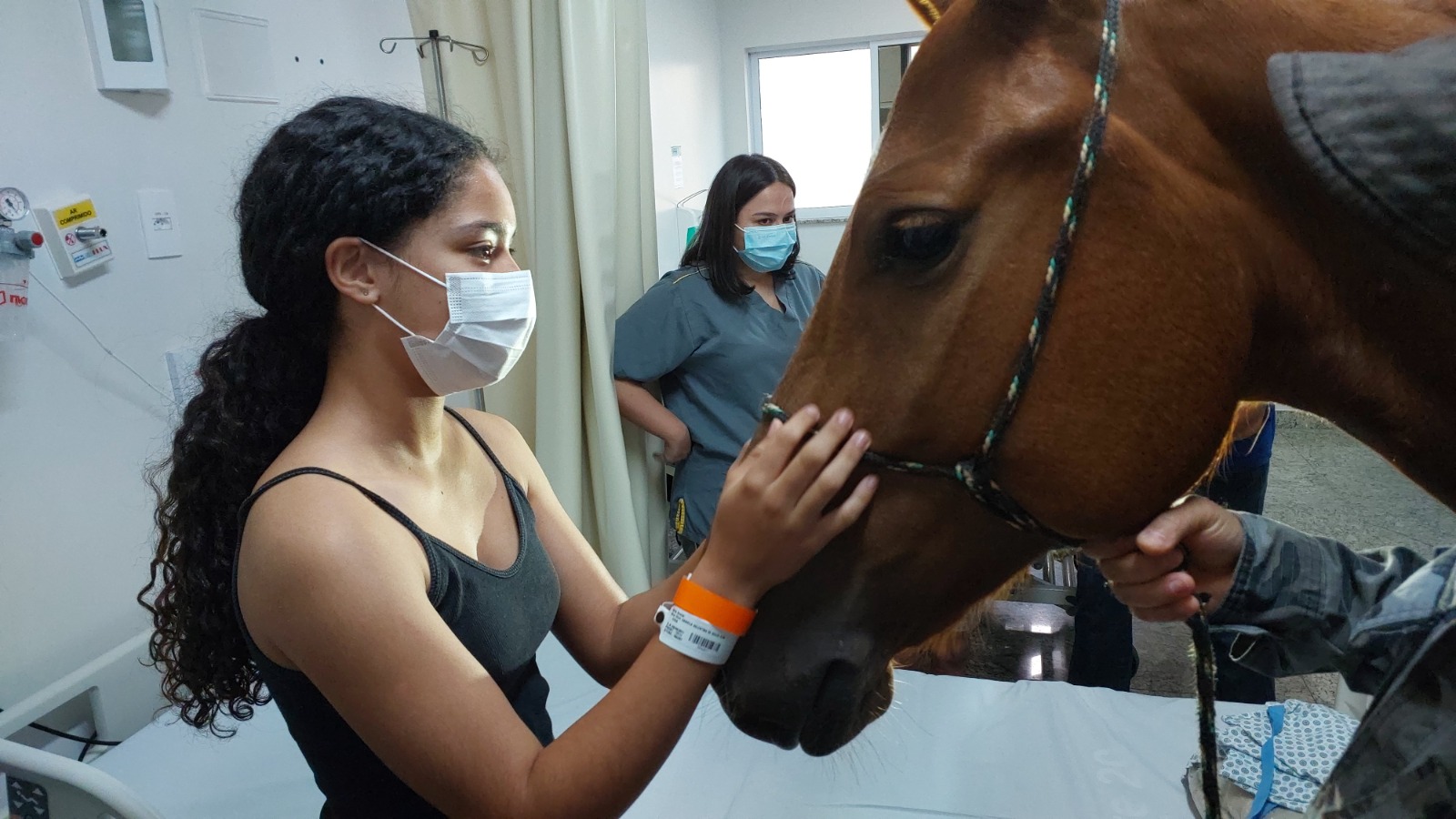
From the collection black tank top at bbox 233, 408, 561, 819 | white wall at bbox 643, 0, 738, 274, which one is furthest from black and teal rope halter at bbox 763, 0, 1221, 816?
white wall at bbox 643, 0, 738, 274

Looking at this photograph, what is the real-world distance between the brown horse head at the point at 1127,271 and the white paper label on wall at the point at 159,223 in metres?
1.51

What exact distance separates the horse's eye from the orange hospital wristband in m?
0.31

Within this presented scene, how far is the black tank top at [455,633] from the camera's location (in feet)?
2.65

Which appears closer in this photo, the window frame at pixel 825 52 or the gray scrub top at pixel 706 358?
the gray scrub top at pixel 706 358

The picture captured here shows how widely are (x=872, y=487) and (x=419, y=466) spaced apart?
0.53m

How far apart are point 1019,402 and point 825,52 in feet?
14.8

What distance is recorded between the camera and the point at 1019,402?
0.61 meters

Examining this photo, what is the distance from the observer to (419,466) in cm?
92

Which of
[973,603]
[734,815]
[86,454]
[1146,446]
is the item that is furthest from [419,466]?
[86,454]

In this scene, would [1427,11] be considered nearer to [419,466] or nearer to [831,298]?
[831,298]

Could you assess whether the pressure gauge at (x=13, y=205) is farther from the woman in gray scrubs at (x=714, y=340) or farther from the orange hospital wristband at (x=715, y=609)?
the orange hospital wristband at (x=715, y=609)

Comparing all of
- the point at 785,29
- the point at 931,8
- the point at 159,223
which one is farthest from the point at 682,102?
the point at 931,8

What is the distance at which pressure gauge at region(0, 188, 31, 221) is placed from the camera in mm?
1346

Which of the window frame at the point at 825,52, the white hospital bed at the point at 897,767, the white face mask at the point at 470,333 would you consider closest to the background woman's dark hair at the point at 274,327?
the white face mask at the point at 470,333
